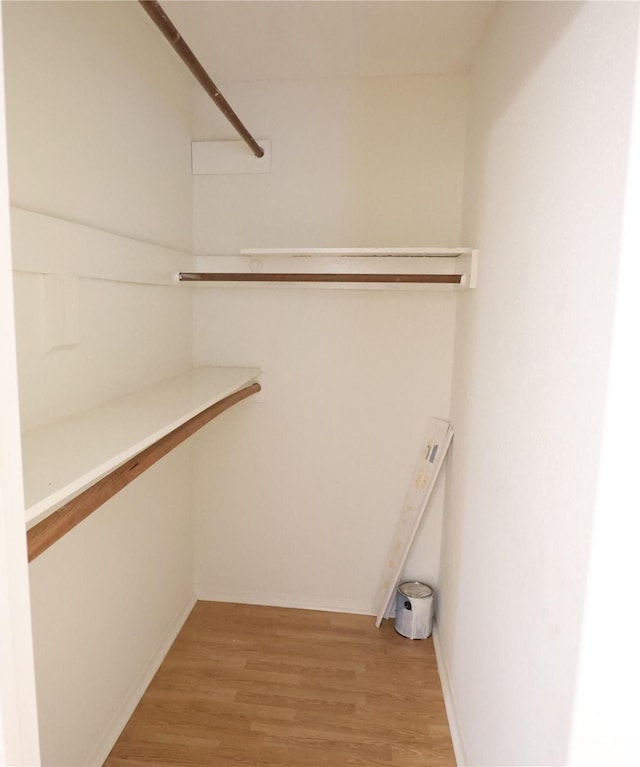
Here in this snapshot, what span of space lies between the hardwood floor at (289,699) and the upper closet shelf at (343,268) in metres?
1.64

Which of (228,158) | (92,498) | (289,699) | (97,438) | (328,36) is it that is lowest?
(289,699)

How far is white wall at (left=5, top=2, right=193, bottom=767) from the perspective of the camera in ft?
4.54

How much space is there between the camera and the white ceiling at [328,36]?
182 centimetres

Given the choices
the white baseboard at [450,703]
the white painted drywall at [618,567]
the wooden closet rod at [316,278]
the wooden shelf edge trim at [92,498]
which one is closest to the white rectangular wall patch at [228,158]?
the wooden closet rod at [316,278]

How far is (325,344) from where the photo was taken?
8.39 feet

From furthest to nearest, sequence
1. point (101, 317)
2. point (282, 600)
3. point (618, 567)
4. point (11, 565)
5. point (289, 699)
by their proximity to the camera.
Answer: point (282, 600), point (289, 699), point (101, 317), point (618, 567), point (11, 565)

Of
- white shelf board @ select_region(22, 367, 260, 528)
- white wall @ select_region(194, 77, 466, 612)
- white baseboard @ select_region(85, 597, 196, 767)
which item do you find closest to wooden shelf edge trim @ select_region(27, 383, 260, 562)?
white shelf board @ select_region(22, 367, 260, 528)

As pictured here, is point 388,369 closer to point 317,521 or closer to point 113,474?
point 317,521

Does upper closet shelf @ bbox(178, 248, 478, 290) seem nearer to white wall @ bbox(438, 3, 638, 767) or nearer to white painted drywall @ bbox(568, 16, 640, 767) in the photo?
white wall @ bbox(438, 3, 638, 767)

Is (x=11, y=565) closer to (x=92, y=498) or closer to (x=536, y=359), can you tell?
(x=92, y=498)

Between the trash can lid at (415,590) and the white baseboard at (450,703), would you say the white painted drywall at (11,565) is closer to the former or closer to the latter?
the white baseboard at (450,703)

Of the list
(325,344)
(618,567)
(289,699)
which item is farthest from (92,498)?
(325,344)

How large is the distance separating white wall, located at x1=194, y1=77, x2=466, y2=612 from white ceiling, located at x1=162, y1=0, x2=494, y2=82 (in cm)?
11

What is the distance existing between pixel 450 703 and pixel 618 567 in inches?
58.6
